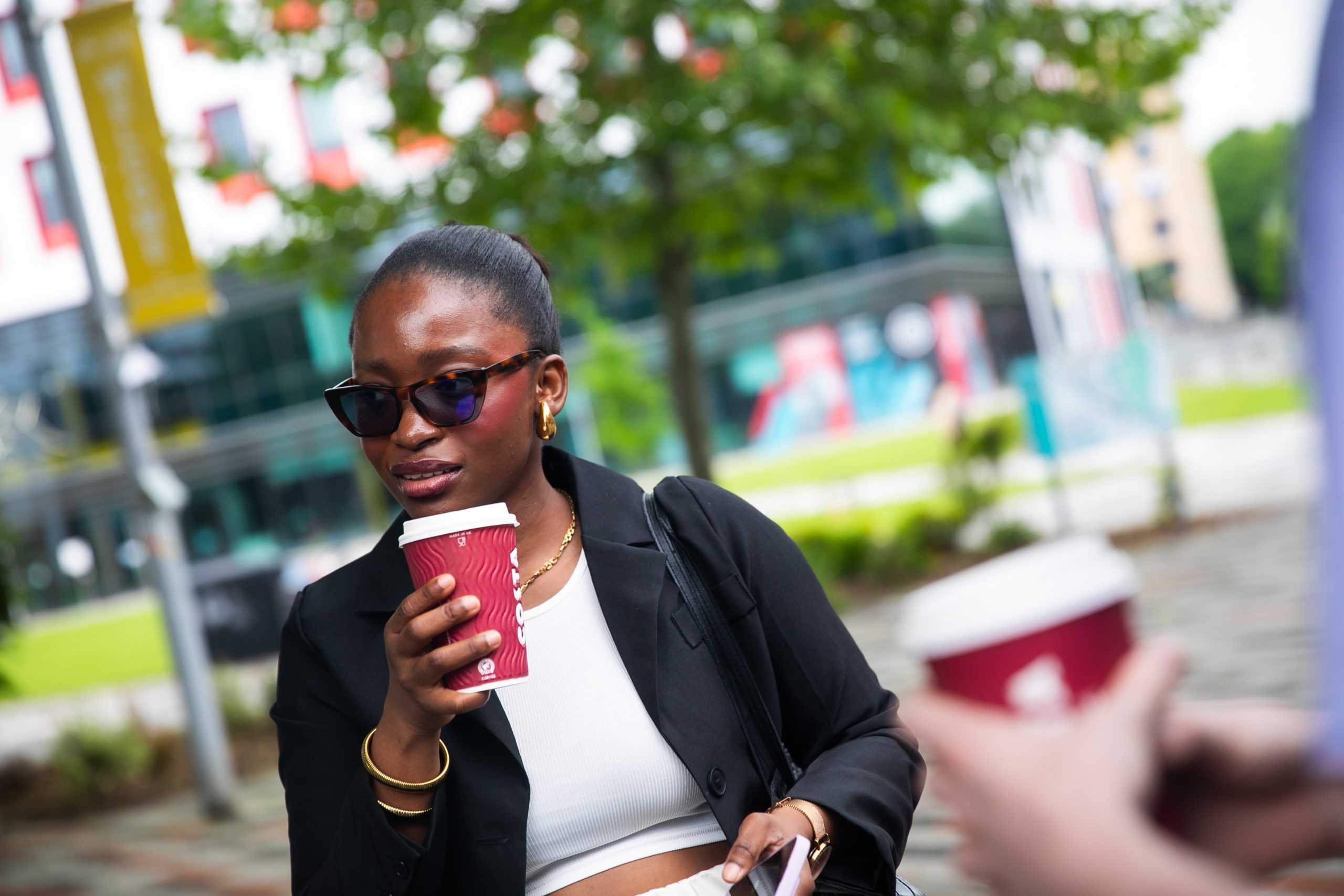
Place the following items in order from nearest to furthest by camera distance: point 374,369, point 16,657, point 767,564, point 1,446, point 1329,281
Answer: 1. point 1329,281
2. point 374,369
3. point 767,564
4. point 16,657
5. point 1,446

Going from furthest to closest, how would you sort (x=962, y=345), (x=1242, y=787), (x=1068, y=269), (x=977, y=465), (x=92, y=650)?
(x=1068, y=269) < (x=962, y=345) < (x=92, y=650) < (x=977, y=465) < (x=1242, y=787)

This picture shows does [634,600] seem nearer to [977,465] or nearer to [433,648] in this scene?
[433,648]

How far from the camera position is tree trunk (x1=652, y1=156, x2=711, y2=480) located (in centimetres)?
1116

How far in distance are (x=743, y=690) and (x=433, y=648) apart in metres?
0.68

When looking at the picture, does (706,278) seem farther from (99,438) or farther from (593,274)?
(99,438)

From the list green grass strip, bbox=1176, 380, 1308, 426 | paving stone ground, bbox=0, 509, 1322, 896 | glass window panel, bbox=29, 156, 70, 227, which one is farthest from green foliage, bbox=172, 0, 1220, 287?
glass window panel, bbox=29, 156, 70, 227

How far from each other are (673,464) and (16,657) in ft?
94.8

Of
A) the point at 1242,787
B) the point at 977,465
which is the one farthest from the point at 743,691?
the point at 977,465

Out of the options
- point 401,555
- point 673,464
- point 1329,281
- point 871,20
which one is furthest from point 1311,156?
Answer: point 673,464

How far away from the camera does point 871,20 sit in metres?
9.56

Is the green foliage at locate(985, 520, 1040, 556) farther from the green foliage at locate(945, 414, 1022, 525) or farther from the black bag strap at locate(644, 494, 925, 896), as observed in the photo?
the black bag strap at locate(644, 494, 925, 896)

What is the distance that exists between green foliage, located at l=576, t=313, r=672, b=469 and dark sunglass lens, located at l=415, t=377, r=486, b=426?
94.9ft

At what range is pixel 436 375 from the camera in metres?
1.91

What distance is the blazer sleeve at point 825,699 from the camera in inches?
76.0
